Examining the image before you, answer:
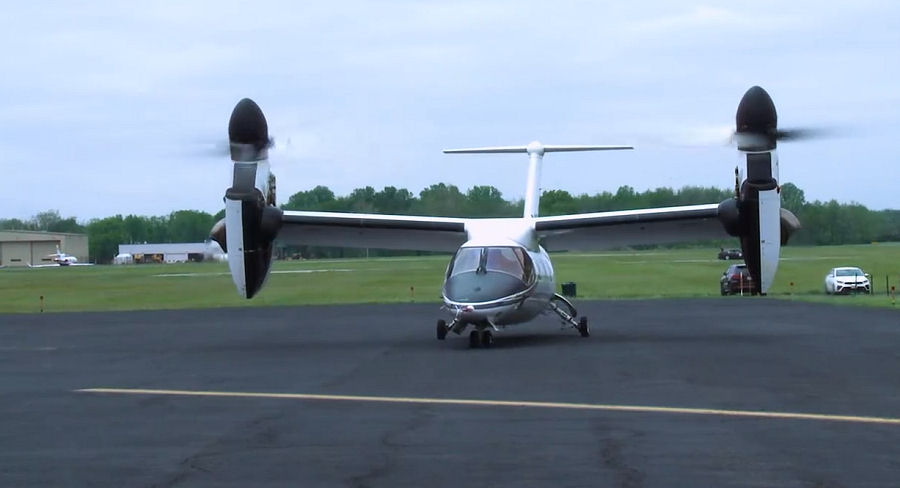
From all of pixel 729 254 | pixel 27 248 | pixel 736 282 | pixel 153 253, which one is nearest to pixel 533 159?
pixel 736 282

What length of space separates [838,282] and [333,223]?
95.6 ft

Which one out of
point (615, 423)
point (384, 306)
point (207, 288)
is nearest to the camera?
point (615, 423)

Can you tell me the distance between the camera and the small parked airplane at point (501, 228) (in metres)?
19.7

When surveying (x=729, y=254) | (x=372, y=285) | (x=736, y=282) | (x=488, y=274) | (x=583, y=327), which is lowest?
(x=372, y=285)

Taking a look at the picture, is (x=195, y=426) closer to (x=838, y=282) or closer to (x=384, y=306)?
(x=384, y=306)

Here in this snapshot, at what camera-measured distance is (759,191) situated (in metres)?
19.8

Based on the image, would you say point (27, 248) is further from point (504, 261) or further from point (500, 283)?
point (500, 283)

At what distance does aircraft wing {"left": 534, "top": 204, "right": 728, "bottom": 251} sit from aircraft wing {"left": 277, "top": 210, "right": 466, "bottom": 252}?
1.97 metres

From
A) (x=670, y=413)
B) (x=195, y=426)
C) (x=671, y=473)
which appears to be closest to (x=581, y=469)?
(x=671, y=473)

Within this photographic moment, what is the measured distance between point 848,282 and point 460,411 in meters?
37.3

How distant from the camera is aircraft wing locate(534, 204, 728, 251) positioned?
2194 centimetres

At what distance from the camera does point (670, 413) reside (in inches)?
442

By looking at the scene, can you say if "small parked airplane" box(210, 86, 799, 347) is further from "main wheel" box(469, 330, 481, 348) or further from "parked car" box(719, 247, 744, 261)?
"parked car" box(719, 247, 744, 261)

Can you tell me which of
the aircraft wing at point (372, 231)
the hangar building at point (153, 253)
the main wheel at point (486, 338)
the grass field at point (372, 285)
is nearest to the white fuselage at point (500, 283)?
the main wheel at point (486, 338)
